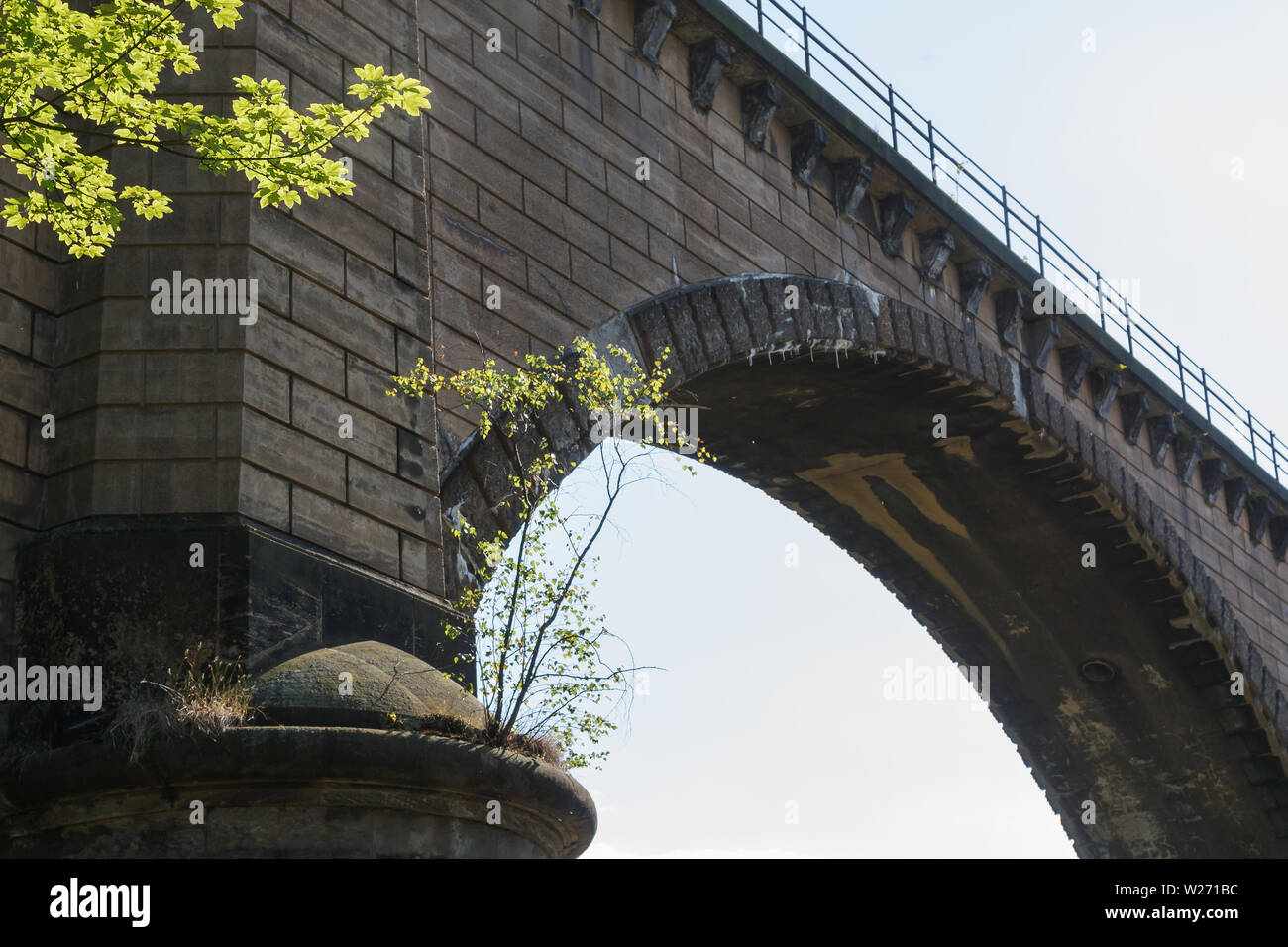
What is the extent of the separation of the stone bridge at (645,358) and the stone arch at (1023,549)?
4 centimetres

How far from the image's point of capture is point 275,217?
7746 mm

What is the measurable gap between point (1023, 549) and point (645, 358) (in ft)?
27.8

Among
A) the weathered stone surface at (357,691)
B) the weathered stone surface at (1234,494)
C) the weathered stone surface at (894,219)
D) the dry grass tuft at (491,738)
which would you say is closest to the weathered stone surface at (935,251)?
the weathered stone surface at (894,219)

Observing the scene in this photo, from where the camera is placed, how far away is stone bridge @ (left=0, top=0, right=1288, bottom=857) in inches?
284

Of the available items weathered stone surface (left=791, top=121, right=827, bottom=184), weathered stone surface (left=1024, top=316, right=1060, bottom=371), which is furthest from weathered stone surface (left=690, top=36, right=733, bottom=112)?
weathered stone surface (left=1024, top=316, right=1060, bottom=371)

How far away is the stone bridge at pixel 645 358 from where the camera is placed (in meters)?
7.21

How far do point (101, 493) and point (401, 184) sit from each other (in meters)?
2.47

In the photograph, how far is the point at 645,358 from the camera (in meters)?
11.5

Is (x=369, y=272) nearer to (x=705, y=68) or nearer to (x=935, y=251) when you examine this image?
(x=705, y=68)

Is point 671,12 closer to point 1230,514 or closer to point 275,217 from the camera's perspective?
point 275,217

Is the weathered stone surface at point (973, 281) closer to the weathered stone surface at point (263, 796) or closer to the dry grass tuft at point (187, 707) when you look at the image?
the weathered stone surface at point (263, 796)

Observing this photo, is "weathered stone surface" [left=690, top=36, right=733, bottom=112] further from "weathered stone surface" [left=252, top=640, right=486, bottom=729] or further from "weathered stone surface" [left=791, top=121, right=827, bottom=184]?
"weathered stone surface" [left=252, top=640, right=486, bottom=729]

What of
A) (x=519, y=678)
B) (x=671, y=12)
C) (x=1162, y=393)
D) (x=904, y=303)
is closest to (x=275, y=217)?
(x=519, y=678)

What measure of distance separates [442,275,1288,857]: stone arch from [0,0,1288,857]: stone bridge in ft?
0.14
